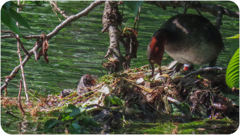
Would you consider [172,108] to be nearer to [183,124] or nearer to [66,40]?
[183,124]

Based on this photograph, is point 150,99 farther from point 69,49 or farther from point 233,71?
point 69,49

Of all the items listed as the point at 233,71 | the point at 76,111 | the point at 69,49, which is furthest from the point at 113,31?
the point at 233,71

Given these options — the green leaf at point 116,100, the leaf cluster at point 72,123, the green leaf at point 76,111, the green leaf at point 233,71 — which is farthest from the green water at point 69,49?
the green leaf at point 233,71

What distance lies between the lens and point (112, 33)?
19.1 ft

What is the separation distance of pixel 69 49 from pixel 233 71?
274 inches

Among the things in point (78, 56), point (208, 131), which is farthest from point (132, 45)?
point (78, 56)

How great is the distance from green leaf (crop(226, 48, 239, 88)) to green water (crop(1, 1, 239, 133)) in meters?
2.34

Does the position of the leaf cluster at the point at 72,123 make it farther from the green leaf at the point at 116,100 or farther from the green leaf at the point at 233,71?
the green leaf at the point at 233,71

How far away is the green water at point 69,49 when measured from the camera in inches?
265

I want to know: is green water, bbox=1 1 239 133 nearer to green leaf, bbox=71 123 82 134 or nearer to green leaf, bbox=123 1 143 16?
green leaf, bbox=71 123 82 134

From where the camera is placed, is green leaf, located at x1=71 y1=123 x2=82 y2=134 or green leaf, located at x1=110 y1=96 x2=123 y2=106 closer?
green leaf, located at x1=71 y1=123 x2=82 y2=134

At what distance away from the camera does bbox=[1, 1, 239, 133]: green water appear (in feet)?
22.1

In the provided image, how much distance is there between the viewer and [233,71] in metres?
2.43

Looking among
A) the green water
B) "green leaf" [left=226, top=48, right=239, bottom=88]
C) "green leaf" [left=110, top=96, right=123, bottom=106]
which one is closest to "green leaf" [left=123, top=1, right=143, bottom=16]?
"green leaf" [left=226, top=48, right=239, bottom=88]
